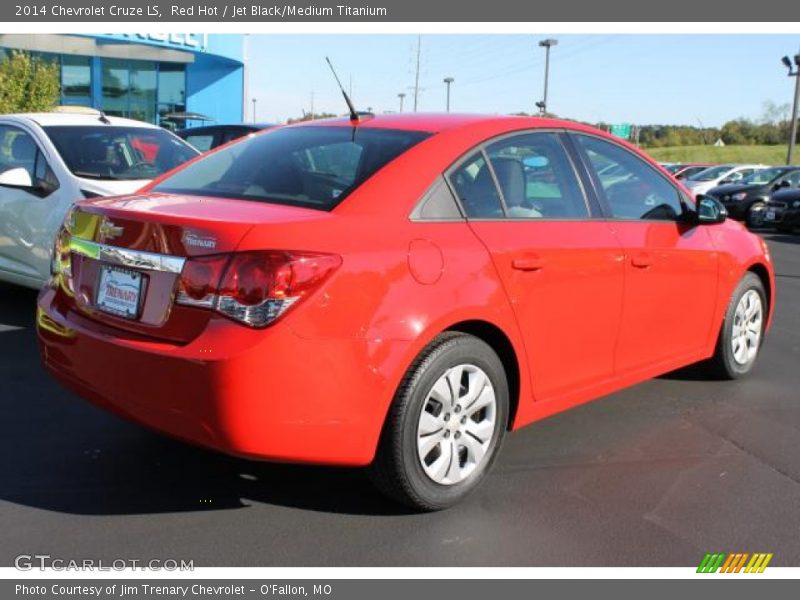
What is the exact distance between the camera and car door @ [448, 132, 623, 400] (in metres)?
3.58

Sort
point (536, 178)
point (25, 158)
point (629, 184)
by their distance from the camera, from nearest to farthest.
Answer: point (536, 178)
point (629, 184)
point (25, 158)

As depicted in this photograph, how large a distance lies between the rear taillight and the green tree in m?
19.1

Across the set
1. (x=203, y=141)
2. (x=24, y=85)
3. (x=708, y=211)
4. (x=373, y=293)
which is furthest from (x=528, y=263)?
(x=24, y=85)

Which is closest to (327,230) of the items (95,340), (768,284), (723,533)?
(95,340)

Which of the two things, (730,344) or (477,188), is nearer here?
(477,188)

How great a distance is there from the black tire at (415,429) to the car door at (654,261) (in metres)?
1.15

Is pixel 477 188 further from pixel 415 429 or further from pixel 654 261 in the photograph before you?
pixel 654 261

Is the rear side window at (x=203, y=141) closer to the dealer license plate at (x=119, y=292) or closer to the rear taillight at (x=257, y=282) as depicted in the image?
the dealer license plate at (x=119, y=292)

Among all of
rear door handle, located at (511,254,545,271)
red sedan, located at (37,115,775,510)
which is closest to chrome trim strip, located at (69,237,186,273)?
red sedan, located at (37,115,775,510)

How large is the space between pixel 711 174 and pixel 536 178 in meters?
25.0

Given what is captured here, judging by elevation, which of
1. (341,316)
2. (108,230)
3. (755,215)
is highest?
(755,215)

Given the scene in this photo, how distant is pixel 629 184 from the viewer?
4.54m

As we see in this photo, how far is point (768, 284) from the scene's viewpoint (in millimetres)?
5684

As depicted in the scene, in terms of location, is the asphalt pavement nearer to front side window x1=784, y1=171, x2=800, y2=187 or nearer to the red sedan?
the red sedan
